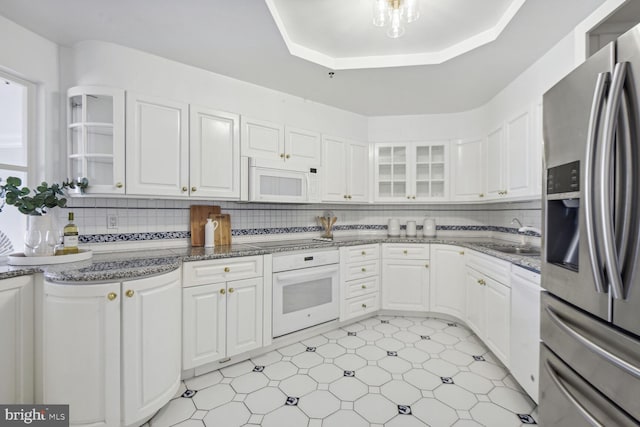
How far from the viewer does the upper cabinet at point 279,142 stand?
8.65 ft

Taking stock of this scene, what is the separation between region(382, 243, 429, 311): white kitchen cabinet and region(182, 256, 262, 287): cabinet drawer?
60.5 inches

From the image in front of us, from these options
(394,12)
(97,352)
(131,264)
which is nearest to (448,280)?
(394,12)

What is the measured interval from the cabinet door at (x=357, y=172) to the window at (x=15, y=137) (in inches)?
106

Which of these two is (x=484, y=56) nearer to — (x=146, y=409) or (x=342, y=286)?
(x=342, y=286)

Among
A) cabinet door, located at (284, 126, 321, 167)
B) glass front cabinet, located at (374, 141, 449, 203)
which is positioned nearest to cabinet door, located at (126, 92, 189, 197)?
cabinet door, located at (284, 126, 321, 167)

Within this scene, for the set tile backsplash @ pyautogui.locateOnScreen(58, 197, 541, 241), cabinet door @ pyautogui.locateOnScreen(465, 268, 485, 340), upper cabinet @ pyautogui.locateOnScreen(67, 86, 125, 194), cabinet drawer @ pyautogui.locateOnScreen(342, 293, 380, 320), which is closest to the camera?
upper cabinet @ pyautogui.locateOnScreen(67, 86, 125, 194)

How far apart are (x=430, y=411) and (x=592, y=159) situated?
1590mm

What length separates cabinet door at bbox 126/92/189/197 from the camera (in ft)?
6.83

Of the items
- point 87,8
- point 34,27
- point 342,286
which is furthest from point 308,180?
point 34,27

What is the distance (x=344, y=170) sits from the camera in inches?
132

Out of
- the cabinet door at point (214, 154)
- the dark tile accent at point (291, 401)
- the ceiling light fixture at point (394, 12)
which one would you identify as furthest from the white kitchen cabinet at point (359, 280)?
the ceiling light fixture at point (394, 12)

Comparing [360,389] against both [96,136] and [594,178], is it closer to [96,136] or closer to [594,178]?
[594,178]

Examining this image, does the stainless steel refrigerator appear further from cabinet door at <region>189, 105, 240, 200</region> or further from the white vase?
the white vase

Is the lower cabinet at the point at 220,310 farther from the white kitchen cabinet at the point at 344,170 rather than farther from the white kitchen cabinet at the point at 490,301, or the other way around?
the white kitchen cabinet at the point at 490,301
